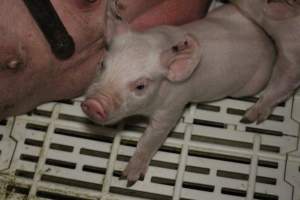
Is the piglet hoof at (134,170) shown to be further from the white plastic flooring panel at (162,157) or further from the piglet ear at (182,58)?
the piglet ear at (182,58)

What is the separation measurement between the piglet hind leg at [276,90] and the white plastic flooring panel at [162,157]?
2.6 inches

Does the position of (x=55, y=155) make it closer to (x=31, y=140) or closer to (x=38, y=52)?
(x=31, y=140)

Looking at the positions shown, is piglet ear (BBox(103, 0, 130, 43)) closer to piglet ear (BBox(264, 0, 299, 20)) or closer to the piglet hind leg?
piglet ear (BBox(264, 0, 299, 20))

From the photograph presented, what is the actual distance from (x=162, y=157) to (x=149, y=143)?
225mm

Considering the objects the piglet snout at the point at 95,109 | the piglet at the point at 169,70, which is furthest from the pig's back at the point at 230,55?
the piglet snout at the point at 95,109

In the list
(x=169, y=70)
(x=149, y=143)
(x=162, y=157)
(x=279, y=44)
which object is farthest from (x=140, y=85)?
(x=279, y=44)

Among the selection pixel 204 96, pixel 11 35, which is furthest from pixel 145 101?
pixel 11 35

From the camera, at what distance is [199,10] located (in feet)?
8.82

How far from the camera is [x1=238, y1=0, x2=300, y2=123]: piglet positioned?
7.89 ft

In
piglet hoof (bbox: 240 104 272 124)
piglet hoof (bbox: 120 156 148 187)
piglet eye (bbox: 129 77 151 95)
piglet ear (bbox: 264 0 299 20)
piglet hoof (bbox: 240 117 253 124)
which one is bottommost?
piglet hoof (bbox: 120 156 148 187)

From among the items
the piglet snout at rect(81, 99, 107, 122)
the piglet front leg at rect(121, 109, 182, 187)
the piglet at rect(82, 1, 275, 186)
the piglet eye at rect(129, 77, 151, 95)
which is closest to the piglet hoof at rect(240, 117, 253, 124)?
the piglet at rect(82, 1, 275, 186)

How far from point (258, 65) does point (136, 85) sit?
746 mm

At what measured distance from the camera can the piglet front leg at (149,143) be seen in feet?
7.73

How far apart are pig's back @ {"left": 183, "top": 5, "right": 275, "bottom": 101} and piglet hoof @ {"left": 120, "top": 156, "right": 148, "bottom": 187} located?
39 centimetres
